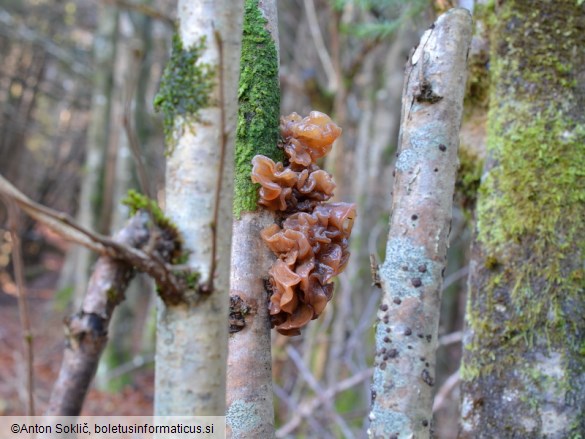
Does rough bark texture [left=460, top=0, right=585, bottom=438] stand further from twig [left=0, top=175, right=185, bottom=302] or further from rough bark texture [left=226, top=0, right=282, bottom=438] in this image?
twig [left=0, top=175, right=185, bottom=302]

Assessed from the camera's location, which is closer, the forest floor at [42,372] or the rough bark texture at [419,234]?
the rough bark texture at [419,234]

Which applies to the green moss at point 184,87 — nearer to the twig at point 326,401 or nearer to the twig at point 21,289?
the twig at point 21,289

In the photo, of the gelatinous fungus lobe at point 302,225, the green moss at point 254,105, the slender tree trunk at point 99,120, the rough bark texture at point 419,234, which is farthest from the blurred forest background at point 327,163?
the rough bark texture at point 419,234

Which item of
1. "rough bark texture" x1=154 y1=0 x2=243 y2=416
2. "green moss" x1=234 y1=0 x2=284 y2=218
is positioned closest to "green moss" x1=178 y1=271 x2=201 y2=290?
"rough bark texture" x1=154 y1=0 x2=243 y2=416

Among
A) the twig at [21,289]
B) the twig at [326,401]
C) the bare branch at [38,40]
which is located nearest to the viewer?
the twig at [21,289]

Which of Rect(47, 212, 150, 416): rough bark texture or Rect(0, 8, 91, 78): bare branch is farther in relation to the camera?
Rect(0, 8, 91, 78): bare branch

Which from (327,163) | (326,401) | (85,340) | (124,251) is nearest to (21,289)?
(85,340)
